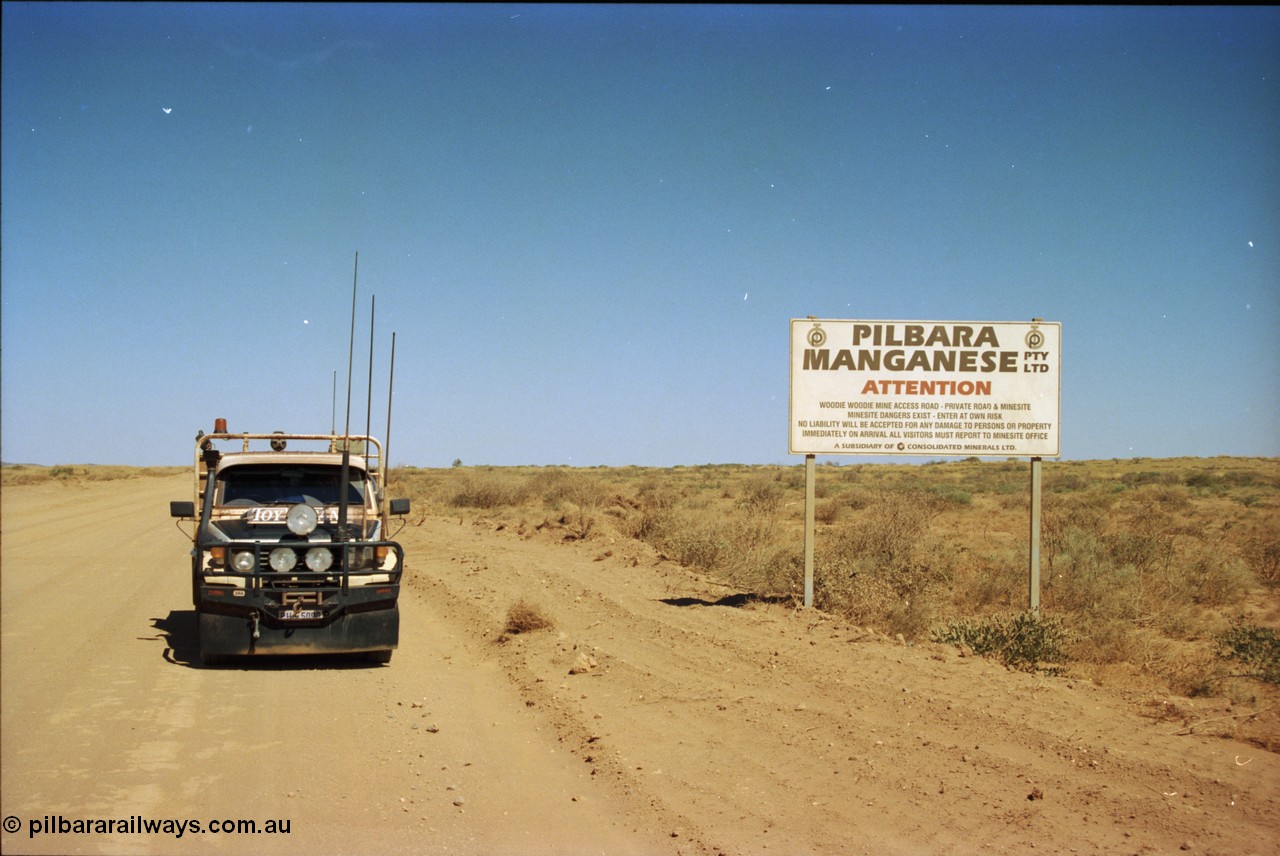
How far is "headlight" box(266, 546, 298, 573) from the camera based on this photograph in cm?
870

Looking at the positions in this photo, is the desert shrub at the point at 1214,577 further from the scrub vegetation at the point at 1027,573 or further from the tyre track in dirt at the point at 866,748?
the tyre track in dirt at the point at 866,748

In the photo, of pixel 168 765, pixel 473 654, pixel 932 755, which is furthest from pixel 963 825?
pixel 473 654

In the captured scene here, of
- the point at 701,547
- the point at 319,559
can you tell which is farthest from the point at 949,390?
the point at 319,559

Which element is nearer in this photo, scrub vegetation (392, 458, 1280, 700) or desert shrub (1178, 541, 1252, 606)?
scrub vegetation (392, 458, 1280, 700)

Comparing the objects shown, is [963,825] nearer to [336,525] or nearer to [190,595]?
[336,525]

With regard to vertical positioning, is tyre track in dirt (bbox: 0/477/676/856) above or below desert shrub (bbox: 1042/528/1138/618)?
below

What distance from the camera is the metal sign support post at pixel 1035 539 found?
1147 cm

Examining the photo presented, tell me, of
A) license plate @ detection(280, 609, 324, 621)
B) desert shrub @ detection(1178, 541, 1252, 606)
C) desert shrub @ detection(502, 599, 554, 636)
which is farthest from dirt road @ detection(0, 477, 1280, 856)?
desert shrub @ detection(1178, 541, 1252, 606)

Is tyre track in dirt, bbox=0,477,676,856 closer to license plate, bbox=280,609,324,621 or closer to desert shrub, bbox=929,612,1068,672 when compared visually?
license plate, bbox=280,609,324,621

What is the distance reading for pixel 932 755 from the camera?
665cm

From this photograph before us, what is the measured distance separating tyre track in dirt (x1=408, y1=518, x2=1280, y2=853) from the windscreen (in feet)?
7.73

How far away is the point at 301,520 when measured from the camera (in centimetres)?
877

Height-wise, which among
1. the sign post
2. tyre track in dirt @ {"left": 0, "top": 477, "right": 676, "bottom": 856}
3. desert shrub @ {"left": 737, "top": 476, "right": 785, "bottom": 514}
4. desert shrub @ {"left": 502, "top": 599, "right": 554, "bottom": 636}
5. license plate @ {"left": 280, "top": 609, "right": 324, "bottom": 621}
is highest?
the sign post

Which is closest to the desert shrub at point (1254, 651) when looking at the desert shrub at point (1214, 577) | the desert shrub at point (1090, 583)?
the desert shrub at point (1090, 583)
